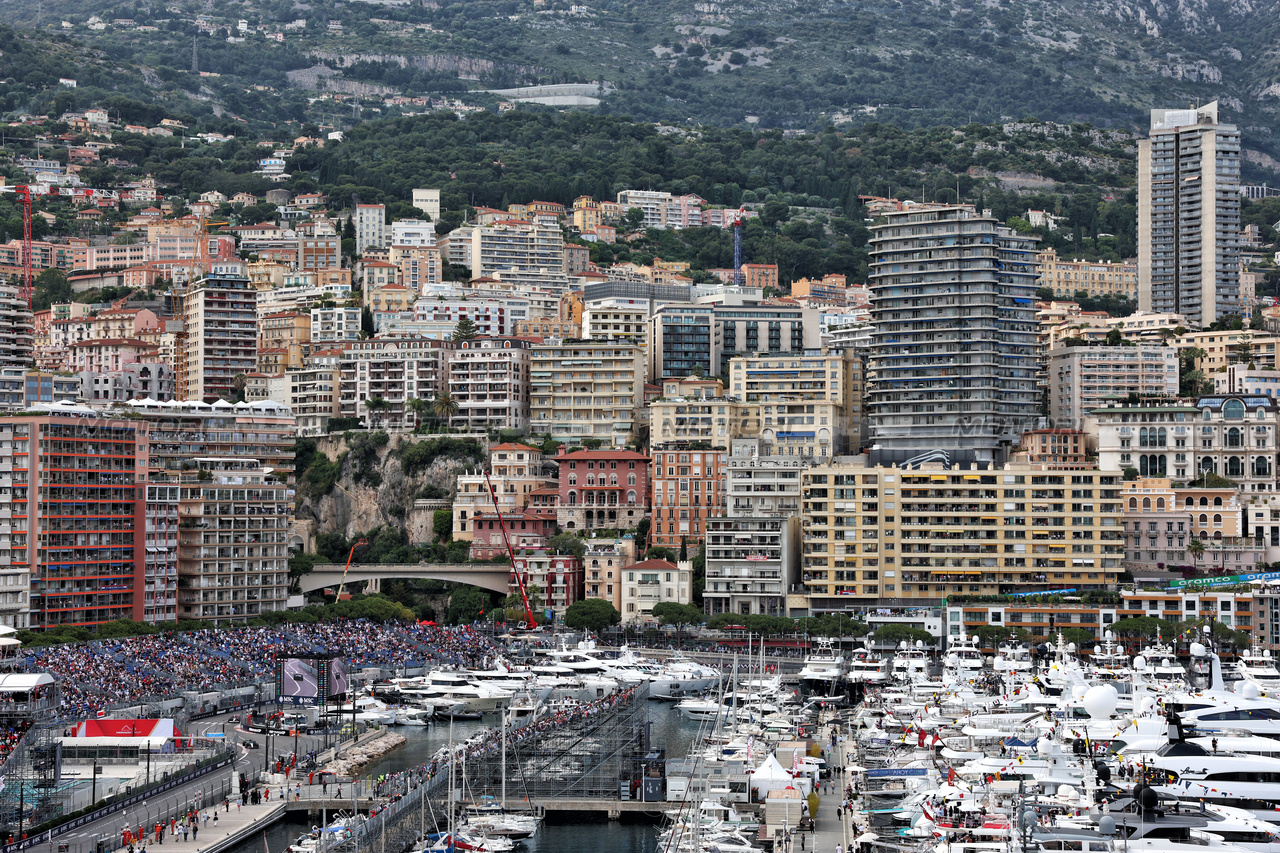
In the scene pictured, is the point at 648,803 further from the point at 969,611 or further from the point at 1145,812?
the point at 969,611

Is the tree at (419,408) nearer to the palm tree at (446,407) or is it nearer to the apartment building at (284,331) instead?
the palm tree at (446,407)

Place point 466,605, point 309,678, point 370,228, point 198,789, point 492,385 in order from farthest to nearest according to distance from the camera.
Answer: point 370,228
point 492,385
point 466,605
point 309,678
point 198,789

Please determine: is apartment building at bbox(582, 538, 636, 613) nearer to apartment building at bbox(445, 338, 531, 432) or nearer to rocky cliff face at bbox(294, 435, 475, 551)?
rocky cliff face at bbox(294, 435, 475, 551)

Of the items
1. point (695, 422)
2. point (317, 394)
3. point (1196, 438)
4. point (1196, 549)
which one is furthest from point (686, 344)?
point (1196, 549)

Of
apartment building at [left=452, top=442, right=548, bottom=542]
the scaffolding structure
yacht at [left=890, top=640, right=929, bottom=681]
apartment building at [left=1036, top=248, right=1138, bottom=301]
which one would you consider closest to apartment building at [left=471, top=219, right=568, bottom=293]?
apartment building at [left=452, top=442, right=548, bottom=542]

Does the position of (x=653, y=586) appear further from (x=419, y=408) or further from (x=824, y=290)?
(x=824, y=290)

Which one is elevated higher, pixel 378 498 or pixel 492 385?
pixel 492 385

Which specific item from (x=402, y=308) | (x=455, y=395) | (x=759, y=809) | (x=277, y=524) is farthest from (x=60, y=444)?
(x=402, y=308)

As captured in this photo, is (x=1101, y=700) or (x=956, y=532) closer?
(x=1101, y=700)

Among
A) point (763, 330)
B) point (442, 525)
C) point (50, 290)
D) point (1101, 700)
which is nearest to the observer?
point (1101, 700)
